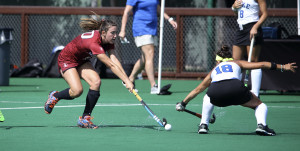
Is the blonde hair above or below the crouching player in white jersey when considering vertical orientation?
above

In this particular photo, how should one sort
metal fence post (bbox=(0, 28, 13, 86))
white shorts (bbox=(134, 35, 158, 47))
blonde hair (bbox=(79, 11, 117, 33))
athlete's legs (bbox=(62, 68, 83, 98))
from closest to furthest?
blonde hair (bbox=(79, 11, 117, 33)) < athlete's legs (bbox=(62, 68, 83, 98)) < white shorts (bbox=(134, 35, 158, 47)) < metal fence post (bbox=(0, 28, 13, 86))

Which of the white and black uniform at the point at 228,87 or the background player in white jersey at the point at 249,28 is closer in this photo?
the white and black uniform at the point at 228,87

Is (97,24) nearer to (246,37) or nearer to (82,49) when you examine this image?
(82,49)

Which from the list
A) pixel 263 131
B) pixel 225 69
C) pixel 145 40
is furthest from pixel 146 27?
pixel 263 131

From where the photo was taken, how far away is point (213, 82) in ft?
24.6

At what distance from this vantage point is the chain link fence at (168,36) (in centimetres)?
1764

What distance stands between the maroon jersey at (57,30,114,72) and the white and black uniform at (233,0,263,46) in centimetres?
328

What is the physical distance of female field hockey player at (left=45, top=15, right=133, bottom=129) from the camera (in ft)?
26.1

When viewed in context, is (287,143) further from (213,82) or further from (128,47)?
(128,47)

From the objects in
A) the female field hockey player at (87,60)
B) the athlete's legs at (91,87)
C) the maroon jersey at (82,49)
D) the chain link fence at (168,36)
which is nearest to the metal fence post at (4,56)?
the chain link fence at (168,36)

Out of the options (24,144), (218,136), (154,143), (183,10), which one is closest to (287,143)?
(218,136)

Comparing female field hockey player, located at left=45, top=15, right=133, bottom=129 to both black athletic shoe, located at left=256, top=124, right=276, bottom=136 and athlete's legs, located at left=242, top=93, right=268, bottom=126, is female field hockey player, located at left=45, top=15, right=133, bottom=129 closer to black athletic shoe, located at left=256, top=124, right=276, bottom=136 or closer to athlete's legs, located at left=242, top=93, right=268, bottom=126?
athlete's legs, located at left=242, top=93, right=268, bottom=126

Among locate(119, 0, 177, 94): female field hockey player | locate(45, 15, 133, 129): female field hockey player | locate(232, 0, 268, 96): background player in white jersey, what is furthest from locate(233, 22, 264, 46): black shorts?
locate(45, 15, 133, 129): female field hockey player

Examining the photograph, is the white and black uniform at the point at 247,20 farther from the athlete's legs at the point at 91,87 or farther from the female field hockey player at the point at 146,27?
the athlete's legs at the point at 91,87
